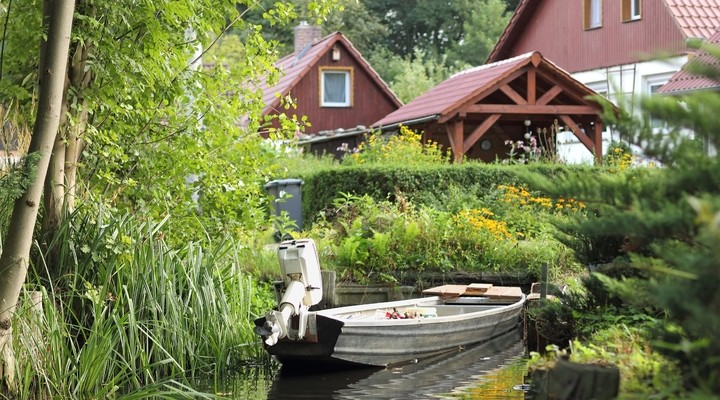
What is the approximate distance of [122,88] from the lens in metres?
9.84

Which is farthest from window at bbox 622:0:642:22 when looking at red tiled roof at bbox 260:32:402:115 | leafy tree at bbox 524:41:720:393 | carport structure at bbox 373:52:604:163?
leafy tree at bbox 524:41:720:393

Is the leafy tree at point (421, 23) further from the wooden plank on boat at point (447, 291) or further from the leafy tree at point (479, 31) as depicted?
the wooden plank on boat at point (447, 291)

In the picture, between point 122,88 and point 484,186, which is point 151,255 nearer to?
point 122,88

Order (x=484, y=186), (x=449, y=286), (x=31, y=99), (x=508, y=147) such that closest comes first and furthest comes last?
1. (x=31, y=99)
2. (x=449, y=286)
3. (x=484, y=186)
4. (x=508, y=147)

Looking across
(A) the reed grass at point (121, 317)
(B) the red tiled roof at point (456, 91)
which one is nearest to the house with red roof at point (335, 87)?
(B) the red tiled roof at point (456, 91)

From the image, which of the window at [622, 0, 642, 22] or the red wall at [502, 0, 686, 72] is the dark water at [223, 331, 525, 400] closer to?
the red wall at [502, 0, 686, 72]

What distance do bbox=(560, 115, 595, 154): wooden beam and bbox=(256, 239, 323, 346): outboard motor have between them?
1473 cm

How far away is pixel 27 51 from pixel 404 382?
15.8 ft

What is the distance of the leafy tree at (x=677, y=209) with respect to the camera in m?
3.85

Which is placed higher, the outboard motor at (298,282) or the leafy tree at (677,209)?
the leafy tree at (677,209)

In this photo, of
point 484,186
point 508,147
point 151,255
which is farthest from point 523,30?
point 151,255

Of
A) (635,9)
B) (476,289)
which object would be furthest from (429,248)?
(635,9)

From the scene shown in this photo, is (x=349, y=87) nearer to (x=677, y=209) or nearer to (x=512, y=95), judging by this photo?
(x=512, y=95)

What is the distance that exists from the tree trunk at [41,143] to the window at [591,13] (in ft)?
91.2
